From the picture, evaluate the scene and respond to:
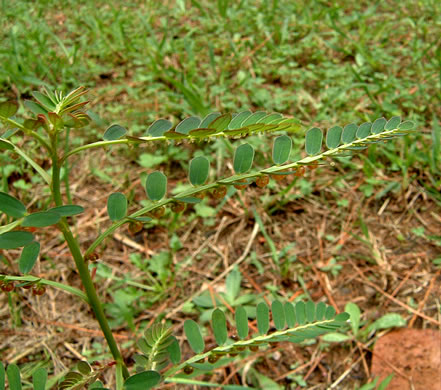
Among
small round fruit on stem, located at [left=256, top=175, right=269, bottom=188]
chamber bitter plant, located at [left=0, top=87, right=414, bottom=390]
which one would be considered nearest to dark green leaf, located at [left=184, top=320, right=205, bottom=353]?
chamber bitter plant, located at [left=0, top=87, right=414, bottom=390]

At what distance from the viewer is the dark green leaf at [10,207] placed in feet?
2.16

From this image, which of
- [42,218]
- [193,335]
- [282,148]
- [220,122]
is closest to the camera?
[42,218]

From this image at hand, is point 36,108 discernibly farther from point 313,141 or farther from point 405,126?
point 405,126

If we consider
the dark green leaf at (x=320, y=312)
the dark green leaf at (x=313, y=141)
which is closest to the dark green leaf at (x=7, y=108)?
the dark green leaf at (x=313, y=141)

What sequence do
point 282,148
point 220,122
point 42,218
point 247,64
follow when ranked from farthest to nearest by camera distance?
point 247,64 < point 282,148 < point 220,122 < point 42,218

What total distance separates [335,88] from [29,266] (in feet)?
7.23

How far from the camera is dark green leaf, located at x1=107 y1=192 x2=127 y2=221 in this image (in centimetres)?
83

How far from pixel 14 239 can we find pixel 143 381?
1.07 feet

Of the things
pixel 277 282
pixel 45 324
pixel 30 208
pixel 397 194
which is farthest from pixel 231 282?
pixel 30 208

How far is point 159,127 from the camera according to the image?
82 cm

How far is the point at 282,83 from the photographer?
8.93 feet

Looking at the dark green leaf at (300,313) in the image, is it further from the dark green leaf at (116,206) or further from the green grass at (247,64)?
the green grass at (247,64)

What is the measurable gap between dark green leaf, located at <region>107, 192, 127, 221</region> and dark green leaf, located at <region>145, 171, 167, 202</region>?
5 centimetres

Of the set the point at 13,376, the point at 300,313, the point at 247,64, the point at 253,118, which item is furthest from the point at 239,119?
the point at 247,64
